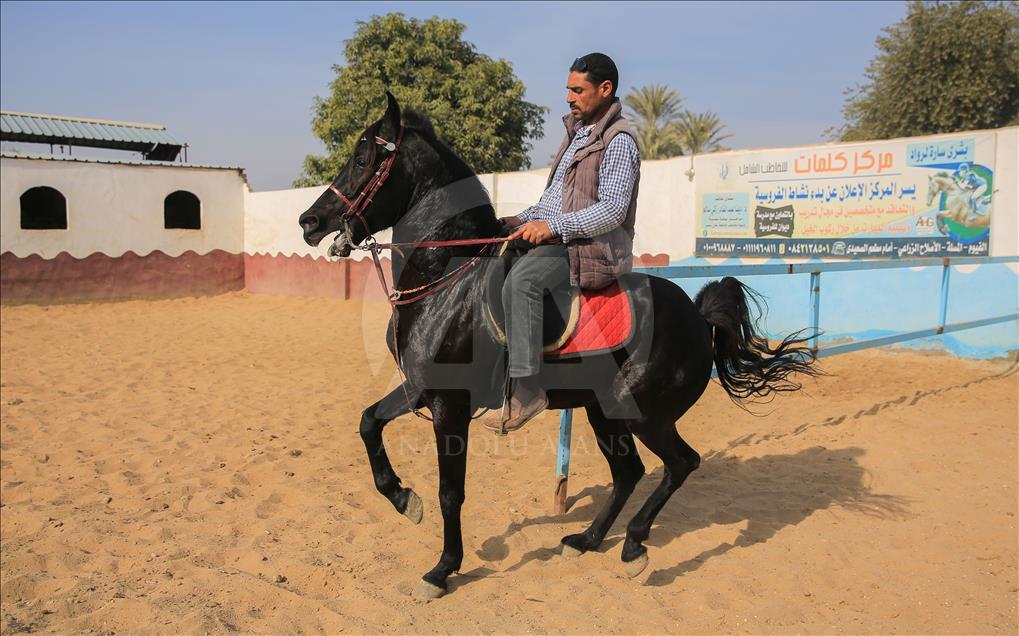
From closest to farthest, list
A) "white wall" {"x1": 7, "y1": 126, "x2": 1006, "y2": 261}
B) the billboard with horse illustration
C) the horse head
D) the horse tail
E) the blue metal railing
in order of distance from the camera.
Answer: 1. the horse head
2. the horse tail
3. the blue metal railing
4. the billboard with horse illustration
5. "white wall" {"x1": 7, "y1": 126, "x2": 1006, "y2": 261}

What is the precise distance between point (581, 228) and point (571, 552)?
184 centimetres

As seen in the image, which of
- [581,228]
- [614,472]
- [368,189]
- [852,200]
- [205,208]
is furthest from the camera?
[205,208]

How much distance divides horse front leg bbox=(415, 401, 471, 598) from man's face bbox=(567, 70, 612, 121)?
1526mm

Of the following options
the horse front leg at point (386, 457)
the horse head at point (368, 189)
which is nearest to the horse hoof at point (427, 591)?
the horse front leg at point (386, 457)

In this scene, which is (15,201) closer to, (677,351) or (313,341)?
(313,341)

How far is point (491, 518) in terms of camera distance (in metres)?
4.46

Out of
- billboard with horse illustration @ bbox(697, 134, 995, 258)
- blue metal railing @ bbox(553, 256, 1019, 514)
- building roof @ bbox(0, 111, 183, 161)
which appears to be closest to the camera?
blue metal railing @ bbox(553, 256, 1019, 514)

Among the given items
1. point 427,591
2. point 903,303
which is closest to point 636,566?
point 427,591

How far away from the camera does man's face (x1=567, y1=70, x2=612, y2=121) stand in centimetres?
334

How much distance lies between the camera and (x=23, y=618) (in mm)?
3254

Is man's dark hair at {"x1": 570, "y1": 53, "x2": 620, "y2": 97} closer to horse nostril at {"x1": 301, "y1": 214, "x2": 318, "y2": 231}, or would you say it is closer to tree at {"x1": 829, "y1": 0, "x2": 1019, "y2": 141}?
horse nostril at {"x1": 301, "y1": 214, "x2": 318, "y2": 231}

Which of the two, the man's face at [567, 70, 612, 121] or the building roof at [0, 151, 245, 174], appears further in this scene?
the building roof at [0, 151, 245, 174]

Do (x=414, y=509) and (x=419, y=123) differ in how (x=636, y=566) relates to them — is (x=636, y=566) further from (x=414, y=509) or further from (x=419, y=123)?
(x=419, y=123)

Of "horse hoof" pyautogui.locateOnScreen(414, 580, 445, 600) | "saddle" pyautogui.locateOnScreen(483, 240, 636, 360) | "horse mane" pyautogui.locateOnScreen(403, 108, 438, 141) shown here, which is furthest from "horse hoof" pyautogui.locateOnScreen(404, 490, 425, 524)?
"horse mane" pyautogui.locateOnScreen(403, 108, 438, 141)
